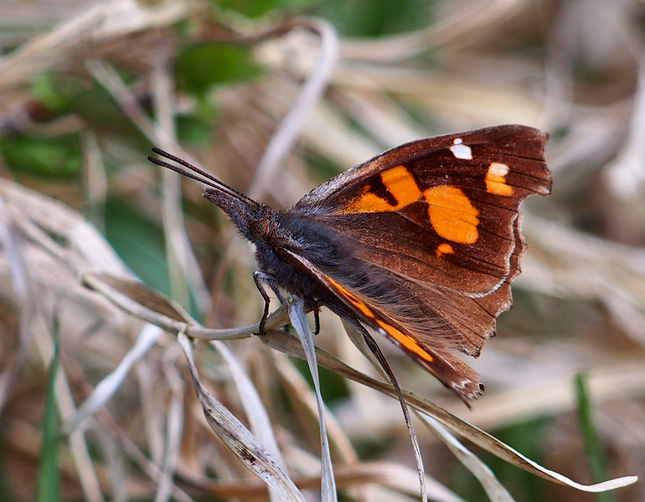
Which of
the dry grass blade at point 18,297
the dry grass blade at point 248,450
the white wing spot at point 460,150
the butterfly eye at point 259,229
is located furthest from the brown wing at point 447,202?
the dry grass blade at point 18,297

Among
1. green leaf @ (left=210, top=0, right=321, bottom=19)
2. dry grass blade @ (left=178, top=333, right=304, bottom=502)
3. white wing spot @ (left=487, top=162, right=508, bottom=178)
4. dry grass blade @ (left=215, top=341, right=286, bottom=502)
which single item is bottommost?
dry grass blade @ (left=178, top=333, right=304, bottom=502)

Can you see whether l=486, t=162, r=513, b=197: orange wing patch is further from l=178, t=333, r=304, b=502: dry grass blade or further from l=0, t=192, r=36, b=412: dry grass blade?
l=0, t=192, r=36, b=412: dry grass blade

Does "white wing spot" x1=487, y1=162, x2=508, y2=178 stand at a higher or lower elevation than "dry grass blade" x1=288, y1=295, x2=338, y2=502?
higher

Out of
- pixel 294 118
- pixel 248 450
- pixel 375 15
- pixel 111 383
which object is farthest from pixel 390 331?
pixel 375 15

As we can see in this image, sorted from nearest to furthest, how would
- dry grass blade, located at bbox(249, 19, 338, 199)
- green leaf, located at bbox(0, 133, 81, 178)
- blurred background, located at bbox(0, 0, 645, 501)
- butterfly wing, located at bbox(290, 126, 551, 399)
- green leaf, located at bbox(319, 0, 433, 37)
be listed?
butterfly wing, located at bbox(290, 126, 551, 399)
blurred background, located at bbox(0, 0, 645, 501)
dry grass blade, located at bbox(249, 19, 338, 199)
green leaf, located at bbox(0, 133, 81, 178)
green leaf, located at bbox(319, 0, 433, 37)

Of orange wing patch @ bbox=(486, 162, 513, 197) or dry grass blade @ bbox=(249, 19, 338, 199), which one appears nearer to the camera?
orange wing patch @ bbox=(486, 162, 513, 197)

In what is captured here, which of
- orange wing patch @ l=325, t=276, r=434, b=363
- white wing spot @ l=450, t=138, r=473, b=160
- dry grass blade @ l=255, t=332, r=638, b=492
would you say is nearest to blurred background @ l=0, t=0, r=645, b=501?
dry grass blade @ l=255, t=332, r=638, b=492

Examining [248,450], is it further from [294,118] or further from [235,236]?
[294,118]
